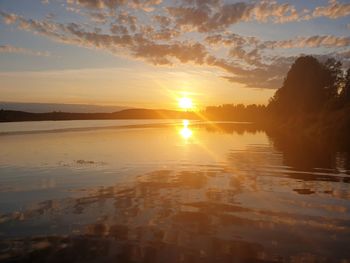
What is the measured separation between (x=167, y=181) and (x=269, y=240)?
38.9 ft

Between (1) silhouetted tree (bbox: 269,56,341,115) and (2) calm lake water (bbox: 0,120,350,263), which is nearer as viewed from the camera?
(2) calm lake water (bbox: 0,120,350,263)

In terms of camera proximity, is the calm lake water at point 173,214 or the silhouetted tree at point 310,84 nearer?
the calm lake water at point 173,214

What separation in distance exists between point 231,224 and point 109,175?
13.7m

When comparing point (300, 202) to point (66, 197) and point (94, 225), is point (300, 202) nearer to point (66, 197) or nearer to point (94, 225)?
point (94, 225)

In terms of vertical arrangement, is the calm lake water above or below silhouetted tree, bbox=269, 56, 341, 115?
below

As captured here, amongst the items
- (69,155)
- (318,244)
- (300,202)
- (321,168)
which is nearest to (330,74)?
(321,168)

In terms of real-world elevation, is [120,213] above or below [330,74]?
below

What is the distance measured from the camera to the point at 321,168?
30766 mm

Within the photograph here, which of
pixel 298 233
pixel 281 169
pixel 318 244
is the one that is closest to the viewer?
pixel 318 244

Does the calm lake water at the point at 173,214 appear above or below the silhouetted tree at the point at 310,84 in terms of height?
below

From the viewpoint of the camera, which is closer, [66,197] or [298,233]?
[298,233]

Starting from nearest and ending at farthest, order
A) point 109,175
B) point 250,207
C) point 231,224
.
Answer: point 231,224 < point 250,207 < point 109,175

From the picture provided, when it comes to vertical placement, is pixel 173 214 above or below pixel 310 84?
below

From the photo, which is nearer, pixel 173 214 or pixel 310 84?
pixel 173 214
